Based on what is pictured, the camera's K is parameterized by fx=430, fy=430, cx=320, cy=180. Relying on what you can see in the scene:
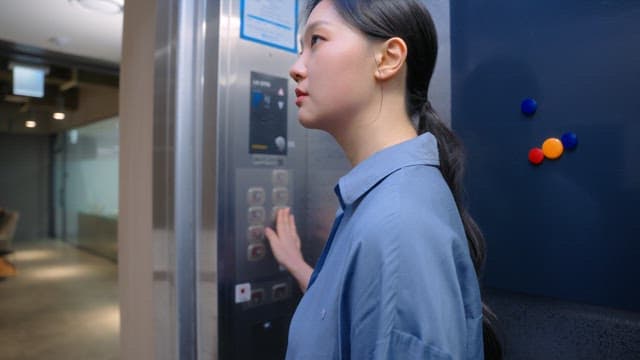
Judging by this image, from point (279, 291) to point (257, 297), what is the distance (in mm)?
74

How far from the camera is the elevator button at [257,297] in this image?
1071mm

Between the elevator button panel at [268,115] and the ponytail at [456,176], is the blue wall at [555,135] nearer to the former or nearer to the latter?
the ponytail at [456,176]

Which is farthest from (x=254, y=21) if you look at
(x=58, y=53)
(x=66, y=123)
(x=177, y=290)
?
(x=66, y=123)

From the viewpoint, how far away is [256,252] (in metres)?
1.06

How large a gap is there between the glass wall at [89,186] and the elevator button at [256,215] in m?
4.07

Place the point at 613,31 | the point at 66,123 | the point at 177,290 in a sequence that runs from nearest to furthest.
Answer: the point at 613,31 < the point at 177,290 < the point at 66,123

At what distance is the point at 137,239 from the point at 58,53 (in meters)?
3.47

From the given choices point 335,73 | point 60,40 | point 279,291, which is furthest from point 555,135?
point 60,40

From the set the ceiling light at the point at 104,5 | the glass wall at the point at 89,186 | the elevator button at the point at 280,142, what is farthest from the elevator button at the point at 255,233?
the glass wall at the point at 89,186

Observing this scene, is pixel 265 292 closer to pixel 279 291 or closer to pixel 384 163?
pixel 279 291

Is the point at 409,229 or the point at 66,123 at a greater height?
the point at 66,123

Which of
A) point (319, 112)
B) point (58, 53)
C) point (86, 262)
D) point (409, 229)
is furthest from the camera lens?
point (86, 262)

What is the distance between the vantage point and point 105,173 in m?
5.06

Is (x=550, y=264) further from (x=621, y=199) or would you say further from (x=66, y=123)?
(x=66, y=123)
